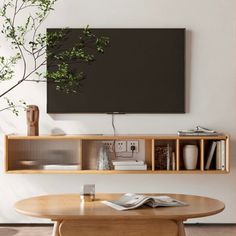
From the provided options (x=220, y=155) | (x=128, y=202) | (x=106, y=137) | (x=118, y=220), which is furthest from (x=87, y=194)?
(x=220, y=155)

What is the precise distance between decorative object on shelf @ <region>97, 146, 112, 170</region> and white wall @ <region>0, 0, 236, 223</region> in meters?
0.24

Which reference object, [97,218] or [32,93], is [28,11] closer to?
[32,93]

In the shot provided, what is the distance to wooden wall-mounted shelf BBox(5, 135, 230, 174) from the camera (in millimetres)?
A: 4504

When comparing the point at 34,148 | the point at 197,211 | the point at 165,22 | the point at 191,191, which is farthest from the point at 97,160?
the point at 197,211

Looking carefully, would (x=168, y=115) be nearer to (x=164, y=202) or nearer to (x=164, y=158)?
(x=164, y=158)

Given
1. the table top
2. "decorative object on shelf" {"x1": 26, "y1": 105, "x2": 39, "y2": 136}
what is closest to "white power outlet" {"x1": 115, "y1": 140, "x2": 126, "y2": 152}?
"decorative object on shelf" {"x1": 26, "y1": 105, "x2": 39, "y2": 136}

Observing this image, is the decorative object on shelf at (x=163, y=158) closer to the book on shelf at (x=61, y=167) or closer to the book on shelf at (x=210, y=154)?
the book on shelf at (x=210, y=154)

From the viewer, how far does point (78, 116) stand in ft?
15.7

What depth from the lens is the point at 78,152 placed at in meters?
4.80

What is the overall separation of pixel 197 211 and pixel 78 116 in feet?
7.08

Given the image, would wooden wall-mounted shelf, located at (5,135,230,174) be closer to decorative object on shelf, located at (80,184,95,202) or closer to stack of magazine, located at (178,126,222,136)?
stack of magazine, located at (178,126,222,136)

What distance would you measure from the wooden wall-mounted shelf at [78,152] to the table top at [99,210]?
125cm

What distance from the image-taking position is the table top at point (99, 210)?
2.74 meters

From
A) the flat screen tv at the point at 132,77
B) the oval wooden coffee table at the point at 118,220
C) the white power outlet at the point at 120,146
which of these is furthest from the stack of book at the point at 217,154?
the oval wooden coffee table at the point at 118,220
